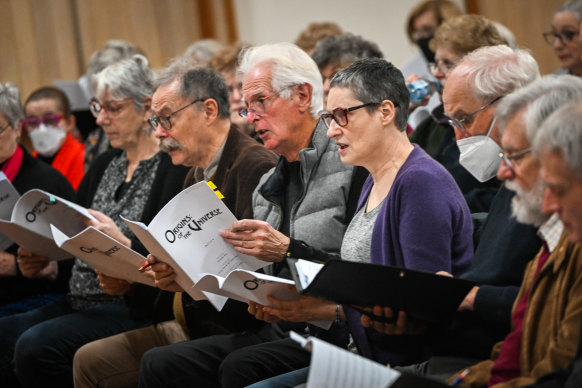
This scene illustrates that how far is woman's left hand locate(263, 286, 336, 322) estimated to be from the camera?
2.37m

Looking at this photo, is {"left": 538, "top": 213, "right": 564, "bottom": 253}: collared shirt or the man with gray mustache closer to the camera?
{"left": 538, "top": 213, "right": 564, "bottom": 253}: collared shirt

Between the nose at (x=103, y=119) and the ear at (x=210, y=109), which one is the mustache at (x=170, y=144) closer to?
the ear at (x=210, y=109)

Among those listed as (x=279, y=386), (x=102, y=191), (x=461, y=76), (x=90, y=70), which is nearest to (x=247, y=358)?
(x=279, y=386)

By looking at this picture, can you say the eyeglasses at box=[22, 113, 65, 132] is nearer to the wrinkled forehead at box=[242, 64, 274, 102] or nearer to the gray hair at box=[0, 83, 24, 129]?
the gray hair at box=[0, 83, 24, 129]

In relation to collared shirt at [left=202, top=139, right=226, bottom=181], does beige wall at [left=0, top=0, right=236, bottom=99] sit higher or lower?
higher

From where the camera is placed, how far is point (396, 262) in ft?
7.40

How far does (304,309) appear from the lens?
2367 mm

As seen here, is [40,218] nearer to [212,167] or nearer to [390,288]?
[212,167]

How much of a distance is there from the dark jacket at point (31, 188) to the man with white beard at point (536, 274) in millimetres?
2646

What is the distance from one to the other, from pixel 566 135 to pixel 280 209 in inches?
57.5

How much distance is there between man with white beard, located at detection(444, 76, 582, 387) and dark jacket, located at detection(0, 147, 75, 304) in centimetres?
265

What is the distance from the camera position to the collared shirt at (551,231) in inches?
72.1

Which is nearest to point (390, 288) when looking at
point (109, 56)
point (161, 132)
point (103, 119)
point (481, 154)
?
point (481, 154)

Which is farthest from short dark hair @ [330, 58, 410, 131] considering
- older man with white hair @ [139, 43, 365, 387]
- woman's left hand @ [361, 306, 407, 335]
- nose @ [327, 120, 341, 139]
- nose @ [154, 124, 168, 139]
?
nose @ [154, 124, 168, 139]
